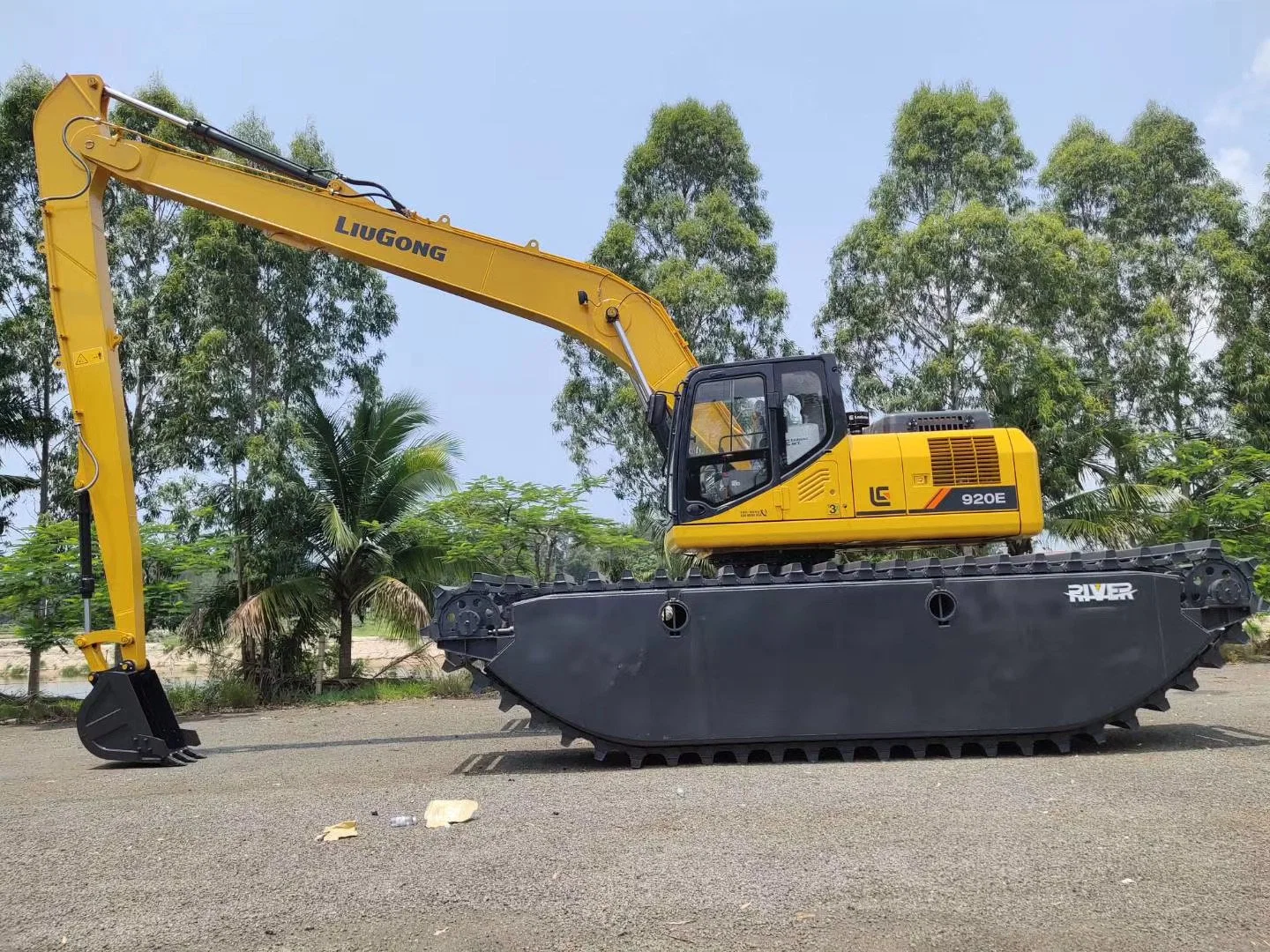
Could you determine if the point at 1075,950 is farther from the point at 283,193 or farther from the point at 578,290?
the point at 283,193

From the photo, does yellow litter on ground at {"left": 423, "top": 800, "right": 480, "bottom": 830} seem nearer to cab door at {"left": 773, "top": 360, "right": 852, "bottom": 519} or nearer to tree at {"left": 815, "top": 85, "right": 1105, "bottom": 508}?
cab door at {"left": 773, "top": 360, "right": 852, "bottom": 519}

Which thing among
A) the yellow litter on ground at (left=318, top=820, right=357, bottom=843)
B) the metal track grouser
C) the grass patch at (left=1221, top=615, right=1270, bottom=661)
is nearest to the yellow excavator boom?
the metal track grouser

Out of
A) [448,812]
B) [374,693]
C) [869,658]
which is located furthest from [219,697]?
[869,658]

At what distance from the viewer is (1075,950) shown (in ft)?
10.5

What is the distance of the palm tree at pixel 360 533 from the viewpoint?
15.7m

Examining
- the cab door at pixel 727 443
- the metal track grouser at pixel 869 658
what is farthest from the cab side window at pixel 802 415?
the metal track grouser at pixel 869 658

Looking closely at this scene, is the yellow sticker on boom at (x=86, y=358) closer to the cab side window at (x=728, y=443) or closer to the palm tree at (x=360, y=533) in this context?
the cab side window at (x=728, y=443)

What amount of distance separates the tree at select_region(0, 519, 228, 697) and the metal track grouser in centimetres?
929

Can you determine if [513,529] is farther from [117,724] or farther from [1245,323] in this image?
[1245,323]

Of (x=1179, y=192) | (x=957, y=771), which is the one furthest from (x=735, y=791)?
(x=1179, y=192)

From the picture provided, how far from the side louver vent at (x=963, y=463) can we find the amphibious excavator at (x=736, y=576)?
2cm

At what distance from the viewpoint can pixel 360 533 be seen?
16.2m

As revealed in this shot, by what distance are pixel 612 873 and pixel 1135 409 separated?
24.6 meters

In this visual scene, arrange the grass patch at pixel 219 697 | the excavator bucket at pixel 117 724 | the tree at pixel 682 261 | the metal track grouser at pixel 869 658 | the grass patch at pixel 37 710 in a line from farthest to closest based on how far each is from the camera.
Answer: the tree at pixel 682 261, the grass patch at pixel 219 697, the grass patch at pixel 37 710, the excavator bucket at pixel 117 724, the metal track grouser at pixel 869 658
